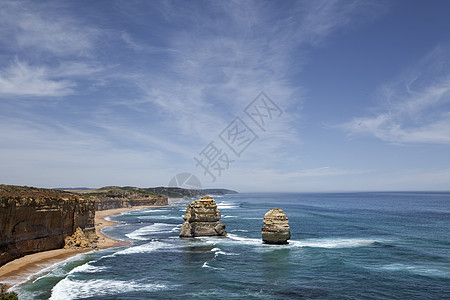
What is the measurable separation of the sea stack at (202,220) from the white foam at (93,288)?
25684 millimetres

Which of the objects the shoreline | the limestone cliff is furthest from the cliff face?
the limestone cliff

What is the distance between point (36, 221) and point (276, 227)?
3197 centimetres

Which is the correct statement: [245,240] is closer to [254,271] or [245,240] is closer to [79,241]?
[254,271]

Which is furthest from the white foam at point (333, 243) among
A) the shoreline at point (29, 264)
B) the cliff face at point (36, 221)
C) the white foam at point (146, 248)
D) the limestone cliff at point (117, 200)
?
the limestone cliff at point (117, 200)

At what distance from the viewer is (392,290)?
28312mm

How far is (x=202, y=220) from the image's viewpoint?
2243 inches

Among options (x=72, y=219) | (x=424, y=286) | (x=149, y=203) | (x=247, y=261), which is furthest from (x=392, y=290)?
(x=149, y=203)

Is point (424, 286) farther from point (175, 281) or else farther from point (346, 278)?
point (175, 281)

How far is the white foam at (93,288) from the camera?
26359 millimetres

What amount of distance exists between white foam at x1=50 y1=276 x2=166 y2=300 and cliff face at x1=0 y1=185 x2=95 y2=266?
885 centimetres

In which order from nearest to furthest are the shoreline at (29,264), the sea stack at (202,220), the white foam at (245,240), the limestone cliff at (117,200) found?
the shoreline at (29,264), the white foam at (245,240), the sea stack at (202,220), the limestone cliff at (117,200)

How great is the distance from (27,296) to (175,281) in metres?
12.1

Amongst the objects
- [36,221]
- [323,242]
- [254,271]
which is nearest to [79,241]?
[36,221]

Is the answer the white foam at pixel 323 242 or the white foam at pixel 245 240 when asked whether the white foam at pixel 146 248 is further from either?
the white foam at pixel 323 242
